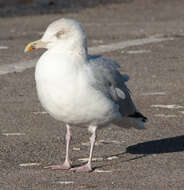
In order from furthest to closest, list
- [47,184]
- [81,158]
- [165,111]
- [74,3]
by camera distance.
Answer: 1. [74,3]
2. [165,111]
3. [81,158]
4. [47,184]

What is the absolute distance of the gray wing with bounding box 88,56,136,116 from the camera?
20.7 ft

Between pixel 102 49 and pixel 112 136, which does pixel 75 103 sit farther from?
pixel 102 49

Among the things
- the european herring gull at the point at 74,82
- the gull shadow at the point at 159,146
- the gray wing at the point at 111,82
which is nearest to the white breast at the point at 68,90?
the european herring gull at the point at 74,82

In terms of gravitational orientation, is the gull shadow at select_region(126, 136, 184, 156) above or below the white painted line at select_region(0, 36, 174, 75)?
above

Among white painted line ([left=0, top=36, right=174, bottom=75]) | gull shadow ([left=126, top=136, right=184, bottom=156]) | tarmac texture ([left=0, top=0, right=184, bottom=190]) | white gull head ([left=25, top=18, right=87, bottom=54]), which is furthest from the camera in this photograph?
white painted line ([left=0, top=36, right=174, bottom=75])

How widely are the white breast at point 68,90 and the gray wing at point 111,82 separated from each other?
0.39 feet

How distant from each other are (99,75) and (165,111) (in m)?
2.55

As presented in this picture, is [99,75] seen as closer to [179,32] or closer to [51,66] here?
[51,66]

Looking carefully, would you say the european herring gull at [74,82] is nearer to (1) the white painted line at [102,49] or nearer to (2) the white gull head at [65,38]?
(2) the white gull head at [65,38]

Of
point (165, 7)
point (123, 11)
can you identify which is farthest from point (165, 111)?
point (165, 7)

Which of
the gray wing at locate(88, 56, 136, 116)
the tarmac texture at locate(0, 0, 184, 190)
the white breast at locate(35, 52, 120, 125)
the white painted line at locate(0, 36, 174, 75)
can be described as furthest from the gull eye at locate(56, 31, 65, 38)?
the white painted line at locate(0, 36, 174, 75)

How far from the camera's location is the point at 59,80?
6.02 metres

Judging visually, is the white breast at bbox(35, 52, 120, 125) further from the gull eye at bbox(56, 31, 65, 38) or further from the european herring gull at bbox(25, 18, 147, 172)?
the gull eye at bbox(56, 31, 65, 38)

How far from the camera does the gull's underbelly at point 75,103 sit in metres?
6.06
